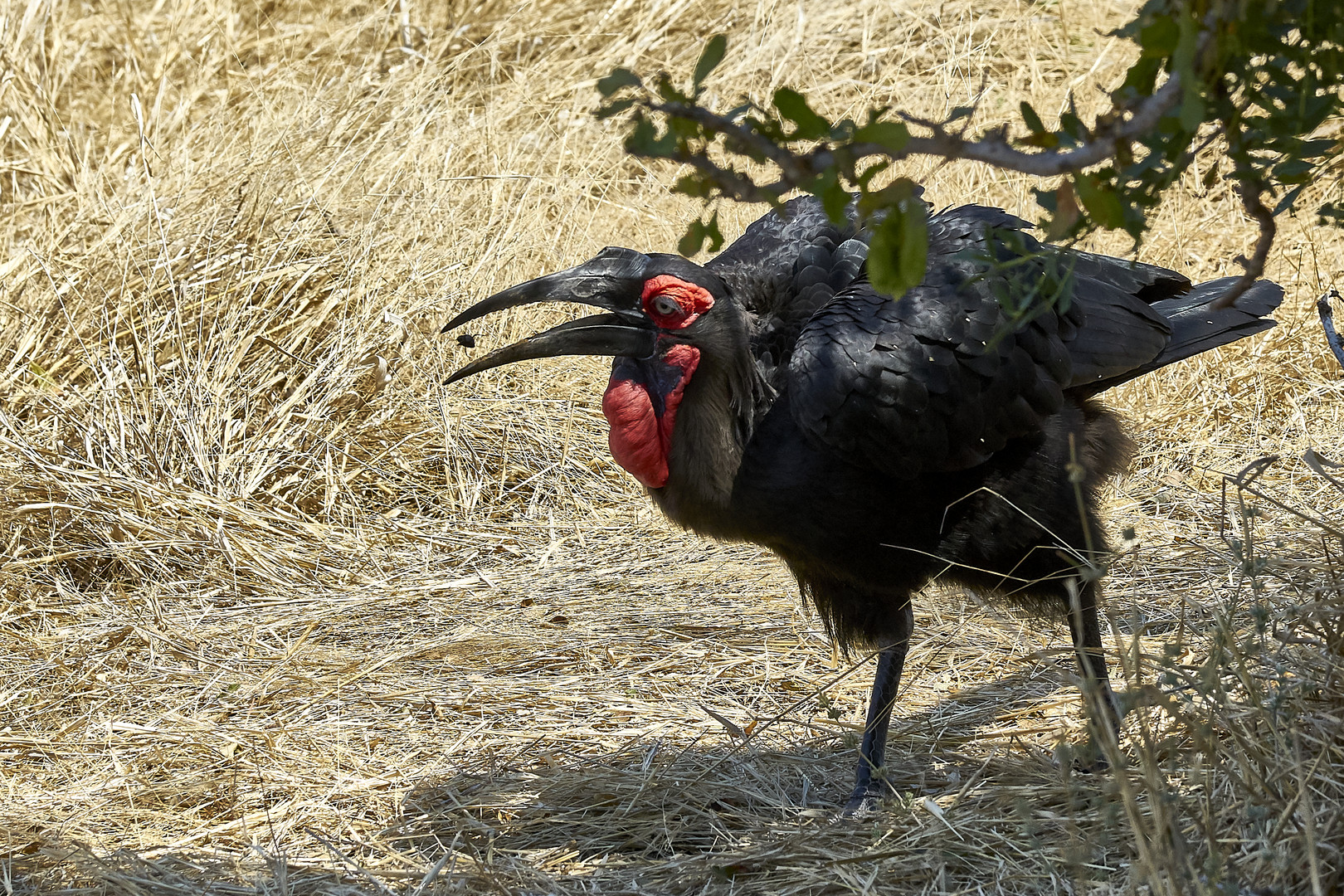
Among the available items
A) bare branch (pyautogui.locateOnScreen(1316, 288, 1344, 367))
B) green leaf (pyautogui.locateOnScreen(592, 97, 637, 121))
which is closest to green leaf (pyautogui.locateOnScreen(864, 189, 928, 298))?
green leaf (pyautogui.locateOnScreen(592, 97, 637, 121))

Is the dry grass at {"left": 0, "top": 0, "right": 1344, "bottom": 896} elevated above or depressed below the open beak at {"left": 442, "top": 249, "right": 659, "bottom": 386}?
below

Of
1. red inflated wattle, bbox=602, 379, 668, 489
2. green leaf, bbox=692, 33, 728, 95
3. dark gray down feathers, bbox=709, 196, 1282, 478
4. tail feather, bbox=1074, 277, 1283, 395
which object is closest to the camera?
green leaf, bbox=692, 33, 728, 95

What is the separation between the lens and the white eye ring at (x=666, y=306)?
280cm

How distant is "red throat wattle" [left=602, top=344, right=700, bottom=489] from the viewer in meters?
2.80

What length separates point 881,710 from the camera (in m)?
2.95

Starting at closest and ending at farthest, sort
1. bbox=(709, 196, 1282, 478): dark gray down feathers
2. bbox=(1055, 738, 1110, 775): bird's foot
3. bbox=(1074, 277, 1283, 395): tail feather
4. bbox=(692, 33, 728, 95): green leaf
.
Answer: bbox=(692, 33, 728, 95): green leaf < bbox=(1055, 738, 1110, 775): bird's foot < bbox=(709, 196, 1282, 478): dark gray down feathers < bbox=(1074, 277, 1283, 395): tail feather

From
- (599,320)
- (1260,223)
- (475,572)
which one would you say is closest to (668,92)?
(1260,223)

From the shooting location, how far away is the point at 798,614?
12.6 feet

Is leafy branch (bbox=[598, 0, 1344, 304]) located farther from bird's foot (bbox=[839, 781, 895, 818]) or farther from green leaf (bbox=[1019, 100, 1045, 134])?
bird's foot (bbox=[839, 781, 895, 818])

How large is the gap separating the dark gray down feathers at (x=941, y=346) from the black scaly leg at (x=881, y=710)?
44cm

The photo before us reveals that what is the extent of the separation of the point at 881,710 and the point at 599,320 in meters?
1.08

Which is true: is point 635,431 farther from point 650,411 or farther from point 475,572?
point 475,572

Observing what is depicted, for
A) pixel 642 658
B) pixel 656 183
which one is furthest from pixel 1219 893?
pixel 656 183

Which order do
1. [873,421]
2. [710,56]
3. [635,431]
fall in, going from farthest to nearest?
1. [635,431]
2. [873,421]
3. [710,56]
